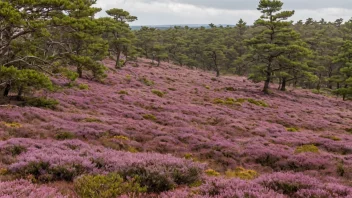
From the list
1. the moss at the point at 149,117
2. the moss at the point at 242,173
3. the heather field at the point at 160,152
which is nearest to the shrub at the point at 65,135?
the heather field at the point at 160,152

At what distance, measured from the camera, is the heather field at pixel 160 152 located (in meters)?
6.91

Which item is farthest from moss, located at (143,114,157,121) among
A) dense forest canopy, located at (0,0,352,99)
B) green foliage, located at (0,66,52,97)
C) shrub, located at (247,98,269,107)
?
shrub, located at (247,98,269,107)

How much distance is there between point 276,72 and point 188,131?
3275 cm

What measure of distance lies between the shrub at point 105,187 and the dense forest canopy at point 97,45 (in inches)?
397

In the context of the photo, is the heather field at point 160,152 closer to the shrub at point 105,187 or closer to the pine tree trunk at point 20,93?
the shrub at point 105,187

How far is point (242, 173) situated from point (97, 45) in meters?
27.4

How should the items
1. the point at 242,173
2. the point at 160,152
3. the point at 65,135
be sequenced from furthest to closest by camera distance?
the point at 160,152 → the point at 65,135 → the point at 242,173

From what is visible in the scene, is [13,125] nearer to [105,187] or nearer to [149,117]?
[105,187]

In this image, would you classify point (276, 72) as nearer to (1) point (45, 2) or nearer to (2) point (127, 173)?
(1) point (45, 2)

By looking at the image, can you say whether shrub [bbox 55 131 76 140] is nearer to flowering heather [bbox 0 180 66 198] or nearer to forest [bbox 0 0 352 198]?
forest [bbox 0 0 352 198]

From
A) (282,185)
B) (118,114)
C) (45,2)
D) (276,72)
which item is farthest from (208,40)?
(282,185)

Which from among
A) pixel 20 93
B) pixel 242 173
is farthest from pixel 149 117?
pixel 242 173

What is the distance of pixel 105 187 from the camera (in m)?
6.56

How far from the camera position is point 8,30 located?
51.8ft
